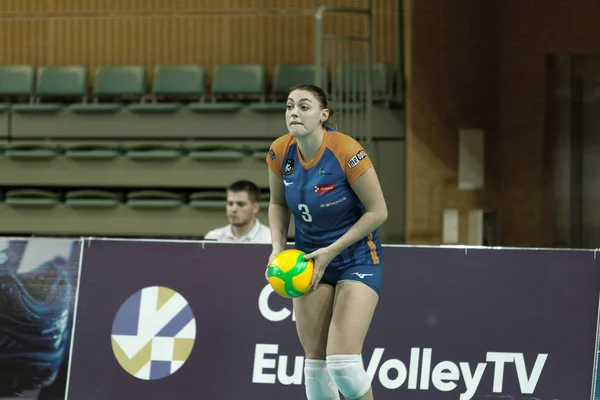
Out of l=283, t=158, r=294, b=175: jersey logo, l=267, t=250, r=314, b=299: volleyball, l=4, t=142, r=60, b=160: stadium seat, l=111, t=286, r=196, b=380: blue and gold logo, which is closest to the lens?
l=267, t=250, r=314, b=299: volleyball

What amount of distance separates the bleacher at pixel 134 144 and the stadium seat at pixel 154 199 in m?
0.01

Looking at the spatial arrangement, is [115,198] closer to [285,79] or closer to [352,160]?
[285,79]

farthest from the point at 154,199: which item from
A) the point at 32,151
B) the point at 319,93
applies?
the point at 319,93

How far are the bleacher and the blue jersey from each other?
612cm

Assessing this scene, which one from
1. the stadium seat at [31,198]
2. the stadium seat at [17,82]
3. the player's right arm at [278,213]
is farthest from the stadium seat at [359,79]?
the player's right arm at [278,213]

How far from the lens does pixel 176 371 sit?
5.83 meters

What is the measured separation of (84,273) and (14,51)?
24.6 feet

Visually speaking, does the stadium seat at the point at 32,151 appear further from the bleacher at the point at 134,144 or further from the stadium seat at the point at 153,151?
the stadium seat at the point at 153,151

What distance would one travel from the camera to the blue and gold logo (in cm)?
585

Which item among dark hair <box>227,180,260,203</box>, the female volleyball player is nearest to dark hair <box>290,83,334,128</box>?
the female volleyball player

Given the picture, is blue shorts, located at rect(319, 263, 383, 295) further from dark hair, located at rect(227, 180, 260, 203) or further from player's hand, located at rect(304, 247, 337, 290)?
dark hair, located at rect(227, 180, 260, 203)

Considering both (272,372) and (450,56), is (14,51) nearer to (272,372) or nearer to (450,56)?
(450,56)

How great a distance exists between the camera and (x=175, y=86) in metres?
11.4

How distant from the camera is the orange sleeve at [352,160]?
4.45 metres
